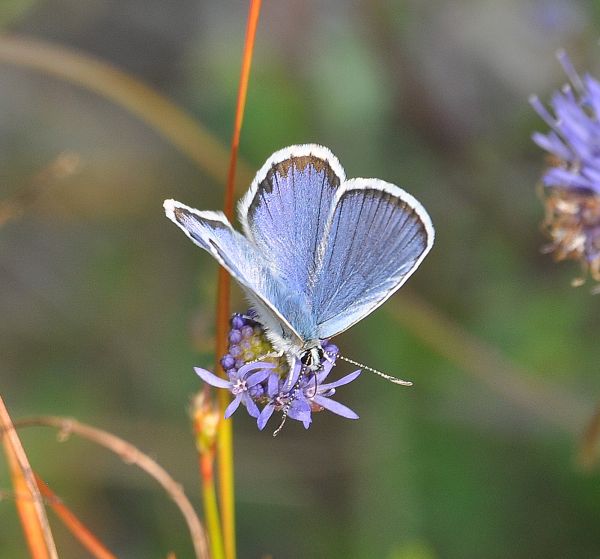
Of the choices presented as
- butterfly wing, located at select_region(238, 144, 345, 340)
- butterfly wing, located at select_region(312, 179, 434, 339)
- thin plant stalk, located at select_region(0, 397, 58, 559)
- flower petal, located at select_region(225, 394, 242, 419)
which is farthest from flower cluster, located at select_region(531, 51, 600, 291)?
thin plant stalk, located at select_region(0, 397, 58, 559)

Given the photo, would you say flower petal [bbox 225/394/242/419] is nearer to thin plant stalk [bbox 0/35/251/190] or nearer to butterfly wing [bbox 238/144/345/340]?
butterfly wing [bbox 238/144/345/340]

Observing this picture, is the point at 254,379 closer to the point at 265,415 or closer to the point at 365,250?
the point at 265,415

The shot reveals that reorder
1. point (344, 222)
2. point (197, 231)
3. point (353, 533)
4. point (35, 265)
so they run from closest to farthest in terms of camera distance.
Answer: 1. point (197, 231)
2. point (344, 222)
3. point (353, 533)
4. point (35, 265)

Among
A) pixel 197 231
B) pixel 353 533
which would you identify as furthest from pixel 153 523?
pixel 197 231

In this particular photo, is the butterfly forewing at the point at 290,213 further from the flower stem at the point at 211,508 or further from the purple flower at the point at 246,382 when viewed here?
the flower stem at the point at 211,508

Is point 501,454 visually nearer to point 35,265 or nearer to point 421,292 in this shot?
point 421,292

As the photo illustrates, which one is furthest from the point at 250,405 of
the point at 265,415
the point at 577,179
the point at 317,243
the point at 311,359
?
the point at 577,179
